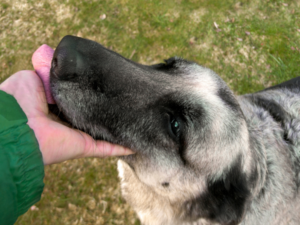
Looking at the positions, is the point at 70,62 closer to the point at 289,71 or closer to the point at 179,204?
the point at 179,204

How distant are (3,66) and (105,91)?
488cm

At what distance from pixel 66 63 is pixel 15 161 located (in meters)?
1.02

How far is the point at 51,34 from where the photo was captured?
231 inches

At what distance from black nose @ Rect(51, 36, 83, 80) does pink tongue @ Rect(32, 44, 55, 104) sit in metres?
0.28

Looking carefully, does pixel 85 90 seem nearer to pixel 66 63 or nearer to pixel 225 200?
pixel 66 63

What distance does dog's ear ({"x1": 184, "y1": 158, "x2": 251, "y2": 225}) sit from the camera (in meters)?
2.56

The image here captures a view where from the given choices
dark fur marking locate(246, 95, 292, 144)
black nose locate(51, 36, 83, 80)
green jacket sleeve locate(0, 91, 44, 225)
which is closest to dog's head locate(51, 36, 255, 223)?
black nose locate(51, 36, 83, 80)

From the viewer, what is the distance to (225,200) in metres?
2.68

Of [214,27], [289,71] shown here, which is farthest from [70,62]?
[289,71]

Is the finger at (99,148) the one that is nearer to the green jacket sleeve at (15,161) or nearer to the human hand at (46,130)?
the human hand at (46,130)

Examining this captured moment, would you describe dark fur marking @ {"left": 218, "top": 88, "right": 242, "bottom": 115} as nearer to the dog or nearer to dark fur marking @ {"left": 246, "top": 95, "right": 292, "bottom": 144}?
the dog

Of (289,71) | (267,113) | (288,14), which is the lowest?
(289,71)

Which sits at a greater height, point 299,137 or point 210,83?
point 210,83

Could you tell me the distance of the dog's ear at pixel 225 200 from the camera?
8.41 ft
